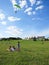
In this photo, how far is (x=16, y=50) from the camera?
31.9 metres

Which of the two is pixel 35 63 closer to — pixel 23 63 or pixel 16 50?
pixel 23 63

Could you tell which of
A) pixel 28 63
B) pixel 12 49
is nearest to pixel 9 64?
pixel 28 63

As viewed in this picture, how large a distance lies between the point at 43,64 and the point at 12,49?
40.3 feet

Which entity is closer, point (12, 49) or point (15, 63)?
point (15, 63)

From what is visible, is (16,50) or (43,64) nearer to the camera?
(43,64)

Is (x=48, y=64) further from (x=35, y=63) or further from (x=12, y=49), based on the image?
(x=12, y=49)

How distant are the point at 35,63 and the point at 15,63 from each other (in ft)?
6.46

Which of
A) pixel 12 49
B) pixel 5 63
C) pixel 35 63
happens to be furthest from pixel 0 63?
pixel 12 49

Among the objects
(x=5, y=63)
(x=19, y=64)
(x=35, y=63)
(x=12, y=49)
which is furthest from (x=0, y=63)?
(x=12, y=49)

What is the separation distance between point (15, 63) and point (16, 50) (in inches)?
498

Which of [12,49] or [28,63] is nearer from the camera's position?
[28,63]

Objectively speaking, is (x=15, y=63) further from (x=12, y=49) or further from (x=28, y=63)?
(x=12, y=49)

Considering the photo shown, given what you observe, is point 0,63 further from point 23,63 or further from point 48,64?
point 48,64

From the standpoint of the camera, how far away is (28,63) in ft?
64.5
